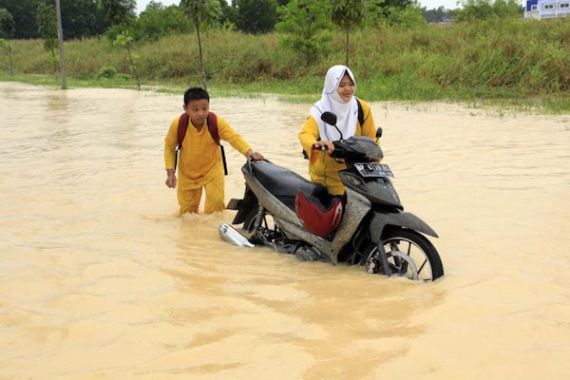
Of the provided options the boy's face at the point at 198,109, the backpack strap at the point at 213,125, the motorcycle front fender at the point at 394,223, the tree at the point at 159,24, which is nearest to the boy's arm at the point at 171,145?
the boy's face at the point at 198,109

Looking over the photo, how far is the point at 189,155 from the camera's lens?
221 inches

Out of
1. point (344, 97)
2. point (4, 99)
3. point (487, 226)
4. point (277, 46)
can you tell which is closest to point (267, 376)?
point (344, 97)

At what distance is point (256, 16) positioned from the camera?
65.1m

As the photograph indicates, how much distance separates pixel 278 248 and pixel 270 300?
110 cm

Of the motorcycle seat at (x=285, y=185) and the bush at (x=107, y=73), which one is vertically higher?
the bush at (x=107, y=73)

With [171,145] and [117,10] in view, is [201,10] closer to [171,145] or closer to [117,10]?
[117,10]

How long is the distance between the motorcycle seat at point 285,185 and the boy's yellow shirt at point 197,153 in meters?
0.69

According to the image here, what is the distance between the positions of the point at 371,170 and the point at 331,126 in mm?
704

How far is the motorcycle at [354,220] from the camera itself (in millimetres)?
3709

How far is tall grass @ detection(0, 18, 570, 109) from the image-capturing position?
18688mm

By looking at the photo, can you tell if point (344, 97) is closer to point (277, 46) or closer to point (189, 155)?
point (189, 155)

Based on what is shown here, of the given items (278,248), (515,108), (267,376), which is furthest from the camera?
(515,108)

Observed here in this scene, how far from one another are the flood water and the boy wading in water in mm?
230

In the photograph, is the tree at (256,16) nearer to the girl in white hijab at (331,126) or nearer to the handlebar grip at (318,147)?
the girl in white hijab at (331,126)
